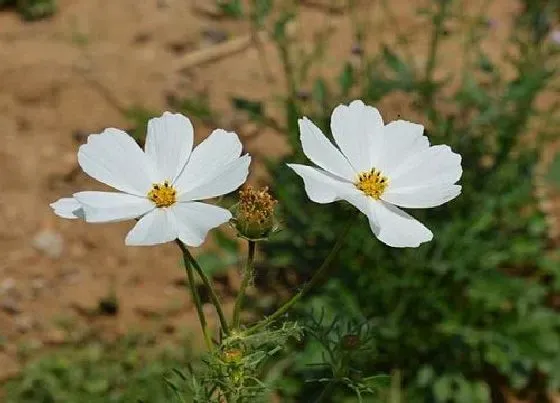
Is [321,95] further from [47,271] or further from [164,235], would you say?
[164,235]

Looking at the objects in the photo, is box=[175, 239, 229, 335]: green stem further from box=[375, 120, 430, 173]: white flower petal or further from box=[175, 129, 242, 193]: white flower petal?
box=[375, 120, 430, 173]: white flower petal

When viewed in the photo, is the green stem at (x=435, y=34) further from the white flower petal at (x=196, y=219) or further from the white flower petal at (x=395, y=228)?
the white flower petal at (x=196, y=219)

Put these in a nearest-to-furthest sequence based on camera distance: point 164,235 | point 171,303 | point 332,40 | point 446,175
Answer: point 164,235 < point 446,175 < point 171,303 < point 332,40

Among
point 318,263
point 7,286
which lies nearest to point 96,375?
point 7,286

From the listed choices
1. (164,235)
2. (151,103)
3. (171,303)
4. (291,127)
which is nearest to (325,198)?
(164,235)

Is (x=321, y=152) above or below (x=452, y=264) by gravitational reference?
below

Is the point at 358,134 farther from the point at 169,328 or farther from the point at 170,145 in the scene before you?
the point at 169,328
